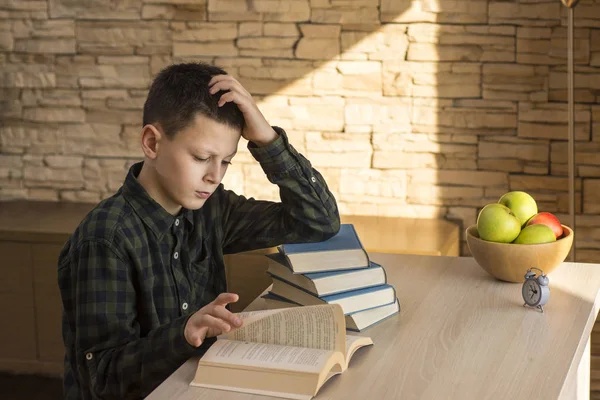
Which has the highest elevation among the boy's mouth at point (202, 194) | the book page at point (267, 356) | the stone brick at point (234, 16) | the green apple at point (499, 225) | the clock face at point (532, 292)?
the stone brick at point (234, 16)

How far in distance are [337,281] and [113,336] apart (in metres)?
0.45

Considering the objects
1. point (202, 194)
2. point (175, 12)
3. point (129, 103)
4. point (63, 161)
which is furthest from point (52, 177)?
point (202, 194)

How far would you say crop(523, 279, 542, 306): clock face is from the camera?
180 cm

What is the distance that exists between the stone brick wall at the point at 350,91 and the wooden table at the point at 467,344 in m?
1.08

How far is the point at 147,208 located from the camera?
5.82 ft

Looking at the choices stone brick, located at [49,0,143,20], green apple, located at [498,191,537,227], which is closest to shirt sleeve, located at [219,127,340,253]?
green apple, located at [498,191,537,227]

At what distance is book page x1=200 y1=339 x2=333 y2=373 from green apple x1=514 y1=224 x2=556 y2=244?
658mm

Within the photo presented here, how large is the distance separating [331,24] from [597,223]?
1168mm

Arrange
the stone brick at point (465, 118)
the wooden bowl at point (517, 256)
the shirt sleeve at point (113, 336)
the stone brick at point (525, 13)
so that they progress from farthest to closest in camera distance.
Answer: the stone brick at point (465, 118) < the stone brick at point (525, 13) < the wooden bowl at point (517, 256) < the shirt sleeve at point (113, 336)

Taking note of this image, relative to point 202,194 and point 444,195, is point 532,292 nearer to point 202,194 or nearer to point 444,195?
point 202,194

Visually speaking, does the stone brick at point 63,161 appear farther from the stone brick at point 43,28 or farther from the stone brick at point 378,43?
the stone brick at point 378,43

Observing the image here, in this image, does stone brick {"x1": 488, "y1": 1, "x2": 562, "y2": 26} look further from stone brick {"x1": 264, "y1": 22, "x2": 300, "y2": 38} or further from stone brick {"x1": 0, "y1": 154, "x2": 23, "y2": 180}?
stone brick {"x1": 0, "y1": 154, "x2": 23, "y2": 180}

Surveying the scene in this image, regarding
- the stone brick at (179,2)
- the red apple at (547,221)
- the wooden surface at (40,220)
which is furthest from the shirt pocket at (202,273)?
the stone brick at (179,2)

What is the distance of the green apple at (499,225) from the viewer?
1.96m
